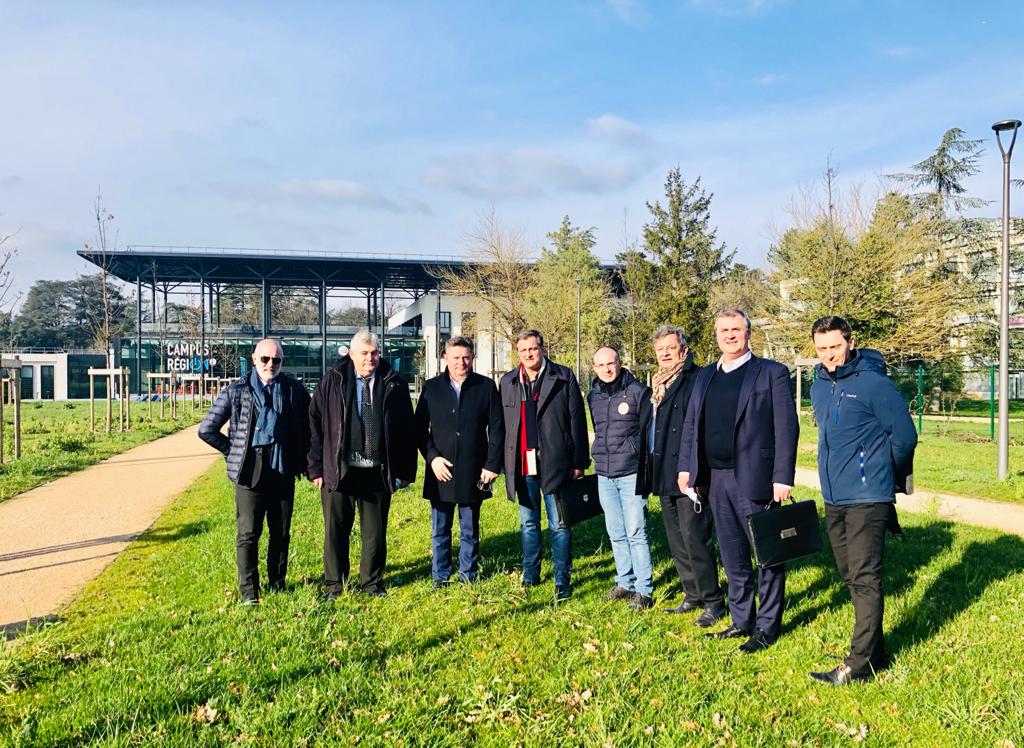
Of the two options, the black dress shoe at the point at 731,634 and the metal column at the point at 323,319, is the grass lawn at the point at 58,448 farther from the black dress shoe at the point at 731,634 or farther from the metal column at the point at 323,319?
the metal column at the point at 323,319

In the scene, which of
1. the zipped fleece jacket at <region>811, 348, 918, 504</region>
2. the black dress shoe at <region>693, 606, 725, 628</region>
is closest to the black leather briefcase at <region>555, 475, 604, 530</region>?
the black dress shoe at <region>693, 606, 725, 628</region>

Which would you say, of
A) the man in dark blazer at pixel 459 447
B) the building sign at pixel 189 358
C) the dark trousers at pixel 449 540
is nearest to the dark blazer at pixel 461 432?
the man in dark blazer at pixel 459 447

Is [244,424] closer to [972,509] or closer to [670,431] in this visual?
[670,431]

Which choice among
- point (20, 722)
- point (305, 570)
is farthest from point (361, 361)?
point (20, 722)

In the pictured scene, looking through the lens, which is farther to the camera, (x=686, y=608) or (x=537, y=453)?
(x=537, y=453)

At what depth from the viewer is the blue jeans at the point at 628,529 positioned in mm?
5188

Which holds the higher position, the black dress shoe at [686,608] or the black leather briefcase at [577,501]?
the black leather briefcase at [577,501]

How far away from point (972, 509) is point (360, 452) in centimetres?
791

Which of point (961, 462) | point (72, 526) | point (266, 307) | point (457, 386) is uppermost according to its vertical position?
point (266, 307)

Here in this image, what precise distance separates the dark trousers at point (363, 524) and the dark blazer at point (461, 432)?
1.32 ft

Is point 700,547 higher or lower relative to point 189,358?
lower

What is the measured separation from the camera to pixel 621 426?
523cm

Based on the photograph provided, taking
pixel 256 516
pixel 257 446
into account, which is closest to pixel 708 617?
pixel 256 516

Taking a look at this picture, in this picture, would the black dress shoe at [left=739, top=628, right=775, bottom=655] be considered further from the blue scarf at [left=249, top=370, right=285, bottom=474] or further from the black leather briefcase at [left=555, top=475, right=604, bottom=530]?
the blue scarf at [left=249, top=370, right=285, bottom=474]
